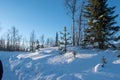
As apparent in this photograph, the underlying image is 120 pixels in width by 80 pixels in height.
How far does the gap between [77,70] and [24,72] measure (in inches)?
153

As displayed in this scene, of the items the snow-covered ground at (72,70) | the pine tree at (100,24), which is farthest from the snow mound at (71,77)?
the pine tree at (100,24)

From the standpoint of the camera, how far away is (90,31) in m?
22.0

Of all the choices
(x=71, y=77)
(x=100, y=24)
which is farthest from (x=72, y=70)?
(x=100, y=24)

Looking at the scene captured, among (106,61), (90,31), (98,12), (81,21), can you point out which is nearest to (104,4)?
(98,12)

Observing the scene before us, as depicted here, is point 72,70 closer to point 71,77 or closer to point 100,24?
point 71,77

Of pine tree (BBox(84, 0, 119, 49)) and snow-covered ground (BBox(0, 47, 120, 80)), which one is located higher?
pine tree (BBox(84, 0, 119, 49))

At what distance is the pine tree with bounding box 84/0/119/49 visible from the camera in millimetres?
21000

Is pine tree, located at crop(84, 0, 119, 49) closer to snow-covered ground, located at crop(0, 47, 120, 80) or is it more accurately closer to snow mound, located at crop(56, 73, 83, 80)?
snow-covered ground, located at crop(0, 47, 120, 80)

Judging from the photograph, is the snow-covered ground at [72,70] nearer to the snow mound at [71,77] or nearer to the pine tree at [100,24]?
the snow mound at [71,77]

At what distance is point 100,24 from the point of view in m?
21.0

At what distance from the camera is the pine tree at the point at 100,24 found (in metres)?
21.0

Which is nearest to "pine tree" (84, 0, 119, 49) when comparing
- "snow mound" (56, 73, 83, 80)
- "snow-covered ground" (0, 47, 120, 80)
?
"snow-covered ground" (0, 47, 120, 80)

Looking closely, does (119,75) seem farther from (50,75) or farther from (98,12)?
(98,12)

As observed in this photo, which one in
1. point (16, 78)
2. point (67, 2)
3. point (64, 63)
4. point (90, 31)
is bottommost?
point (16, 78)
